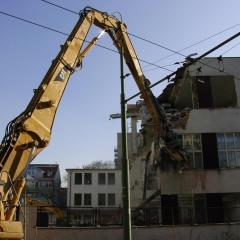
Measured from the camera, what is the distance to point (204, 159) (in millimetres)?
24734

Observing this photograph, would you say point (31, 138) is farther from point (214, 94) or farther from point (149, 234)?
point (214, 94)

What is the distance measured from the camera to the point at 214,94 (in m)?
29.0

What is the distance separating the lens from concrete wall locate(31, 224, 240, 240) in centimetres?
1801

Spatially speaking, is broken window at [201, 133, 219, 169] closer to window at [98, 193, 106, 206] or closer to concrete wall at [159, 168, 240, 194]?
concrete wall at [159, 168, 240, 194]

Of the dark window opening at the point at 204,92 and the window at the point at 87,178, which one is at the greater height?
the window at the point at 87,178

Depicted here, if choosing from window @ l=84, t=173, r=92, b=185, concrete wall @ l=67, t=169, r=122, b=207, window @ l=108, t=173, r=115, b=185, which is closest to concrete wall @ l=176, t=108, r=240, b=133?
concrete wall @ l=67, t=169, r=122, b=207

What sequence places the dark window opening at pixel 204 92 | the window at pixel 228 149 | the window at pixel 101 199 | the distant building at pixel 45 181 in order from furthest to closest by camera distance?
the distant building at pixel 45 181 → the window at pixel 101 199 → the dark window opening at pixel 204 92 → the window at pixel 228 149

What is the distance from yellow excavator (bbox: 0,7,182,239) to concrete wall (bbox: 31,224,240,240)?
617 centimetres

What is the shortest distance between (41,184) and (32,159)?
215ft

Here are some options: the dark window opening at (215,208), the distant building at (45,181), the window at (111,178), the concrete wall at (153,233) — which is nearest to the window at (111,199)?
the window at (111,178)

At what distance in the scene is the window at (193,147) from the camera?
2469 centimetres

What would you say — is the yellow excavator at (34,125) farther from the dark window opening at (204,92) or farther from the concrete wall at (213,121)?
the dark window opening at (204,92)

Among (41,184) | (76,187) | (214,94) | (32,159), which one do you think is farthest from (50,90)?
(41,184)

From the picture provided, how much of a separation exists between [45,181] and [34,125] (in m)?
66.1
